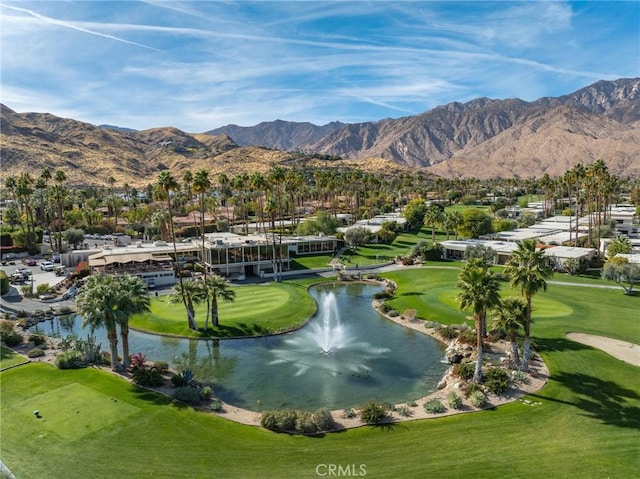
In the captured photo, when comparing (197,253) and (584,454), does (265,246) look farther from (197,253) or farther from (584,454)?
(584,454)

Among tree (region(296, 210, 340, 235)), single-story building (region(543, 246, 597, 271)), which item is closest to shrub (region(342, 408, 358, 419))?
single-story building (region(543, 246, 597, 271))

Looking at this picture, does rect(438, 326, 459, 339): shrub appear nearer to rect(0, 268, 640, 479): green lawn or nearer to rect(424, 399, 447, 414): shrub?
rect(0, 268, 640, 479): green lawn

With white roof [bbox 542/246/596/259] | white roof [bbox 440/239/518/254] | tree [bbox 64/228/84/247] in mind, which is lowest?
white roof [bbox 542/246/596/259]

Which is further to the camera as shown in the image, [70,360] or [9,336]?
[9,336]

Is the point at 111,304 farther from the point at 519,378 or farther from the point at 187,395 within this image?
the point at 519,378

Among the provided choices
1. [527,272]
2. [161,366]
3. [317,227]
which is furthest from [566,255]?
[161,366]

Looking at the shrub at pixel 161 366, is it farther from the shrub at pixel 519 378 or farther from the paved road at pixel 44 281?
the shrub at pixel 519 378
